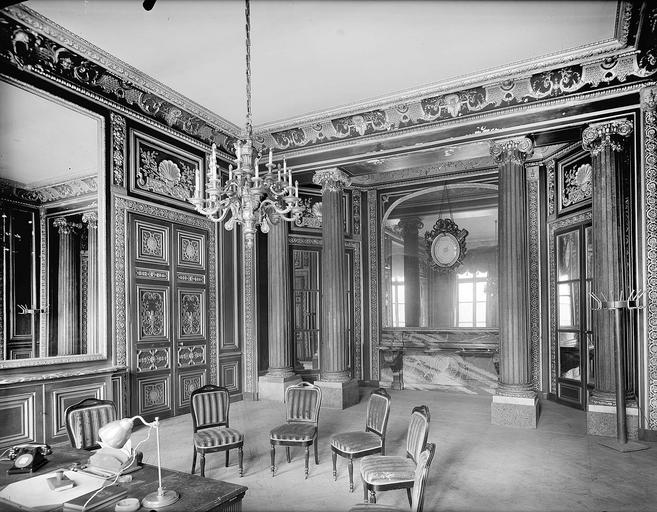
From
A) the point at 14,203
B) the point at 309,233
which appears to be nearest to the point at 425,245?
the point at 309,233

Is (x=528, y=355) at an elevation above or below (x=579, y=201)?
below

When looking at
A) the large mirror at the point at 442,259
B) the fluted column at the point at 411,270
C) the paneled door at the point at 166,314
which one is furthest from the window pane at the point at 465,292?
the paneled door at the point at 166,314

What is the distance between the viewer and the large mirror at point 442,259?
8453mm

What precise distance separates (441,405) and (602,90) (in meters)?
4.82

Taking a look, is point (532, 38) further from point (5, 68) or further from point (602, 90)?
point (5, 68)

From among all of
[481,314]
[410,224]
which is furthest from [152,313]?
[481,314]

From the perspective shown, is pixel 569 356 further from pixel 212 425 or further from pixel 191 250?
pixel 191 250

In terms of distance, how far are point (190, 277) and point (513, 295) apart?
443cm

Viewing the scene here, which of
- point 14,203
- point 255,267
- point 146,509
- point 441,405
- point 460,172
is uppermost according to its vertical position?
point 460,172

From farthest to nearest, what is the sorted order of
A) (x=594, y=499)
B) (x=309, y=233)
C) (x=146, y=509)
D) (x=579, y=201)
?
1. (x=309, y=233)
2. (x=579, y=201)
3. (x=594, y=499)
4. (x=146, y=509)

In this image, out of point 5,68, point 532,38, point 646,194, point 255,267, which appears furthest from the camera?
point 255,267

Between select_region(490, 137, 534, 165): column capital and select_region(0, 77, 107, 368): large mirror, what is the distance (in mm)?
4975

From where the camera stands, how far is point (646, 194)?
534cm

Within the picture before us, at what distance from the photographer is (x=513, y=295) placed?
602 centimetres
